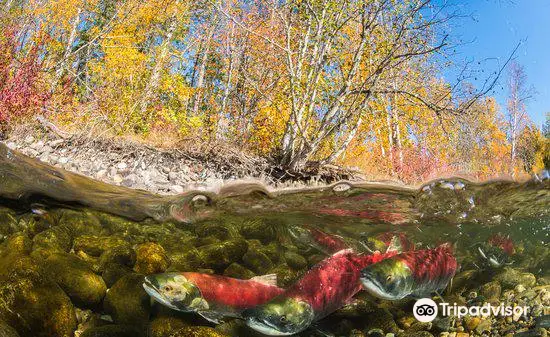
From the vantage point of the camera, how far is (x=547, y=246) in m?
12.4

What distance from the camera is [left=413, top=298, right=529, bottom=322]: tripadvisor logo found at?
5.20m

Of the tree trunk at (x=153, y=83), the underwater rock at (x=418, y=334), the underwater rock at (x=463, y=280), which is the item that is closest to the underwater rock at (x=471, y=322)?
the underwater rock at (x=463, y=280)

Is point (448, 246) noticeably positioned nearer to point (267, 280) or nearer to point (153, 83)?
point (267, 280)

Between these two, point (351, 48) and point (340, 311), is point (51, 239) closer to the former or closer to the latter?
point (340, 311)

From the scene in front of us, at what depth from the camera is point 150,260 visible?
510 cm

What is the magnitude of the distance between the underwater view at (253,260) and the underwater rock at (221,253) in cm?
2

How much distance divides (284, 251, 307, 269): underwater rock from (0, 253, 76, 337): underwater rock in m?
2.80

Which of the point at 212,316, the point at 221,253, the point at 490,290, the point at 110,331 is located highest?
the point at 221,253

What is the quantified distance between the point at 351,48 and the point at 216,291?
37.0 feet

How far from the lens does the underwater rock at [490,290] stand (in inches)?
244

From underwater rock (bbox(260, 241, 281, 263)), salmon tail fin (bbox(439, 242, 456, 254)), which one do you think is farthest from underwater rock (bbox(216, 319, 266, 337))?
salmon tail fin (bbox(439, 242, 456, 254))

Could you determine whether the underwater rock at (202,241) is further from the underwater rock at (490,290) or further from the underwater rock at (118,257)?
the underwater rock at (490,290)

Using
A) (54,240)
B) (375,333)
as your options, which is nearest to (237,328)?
(375,333)

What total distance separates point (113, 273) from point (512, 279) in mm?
6097
